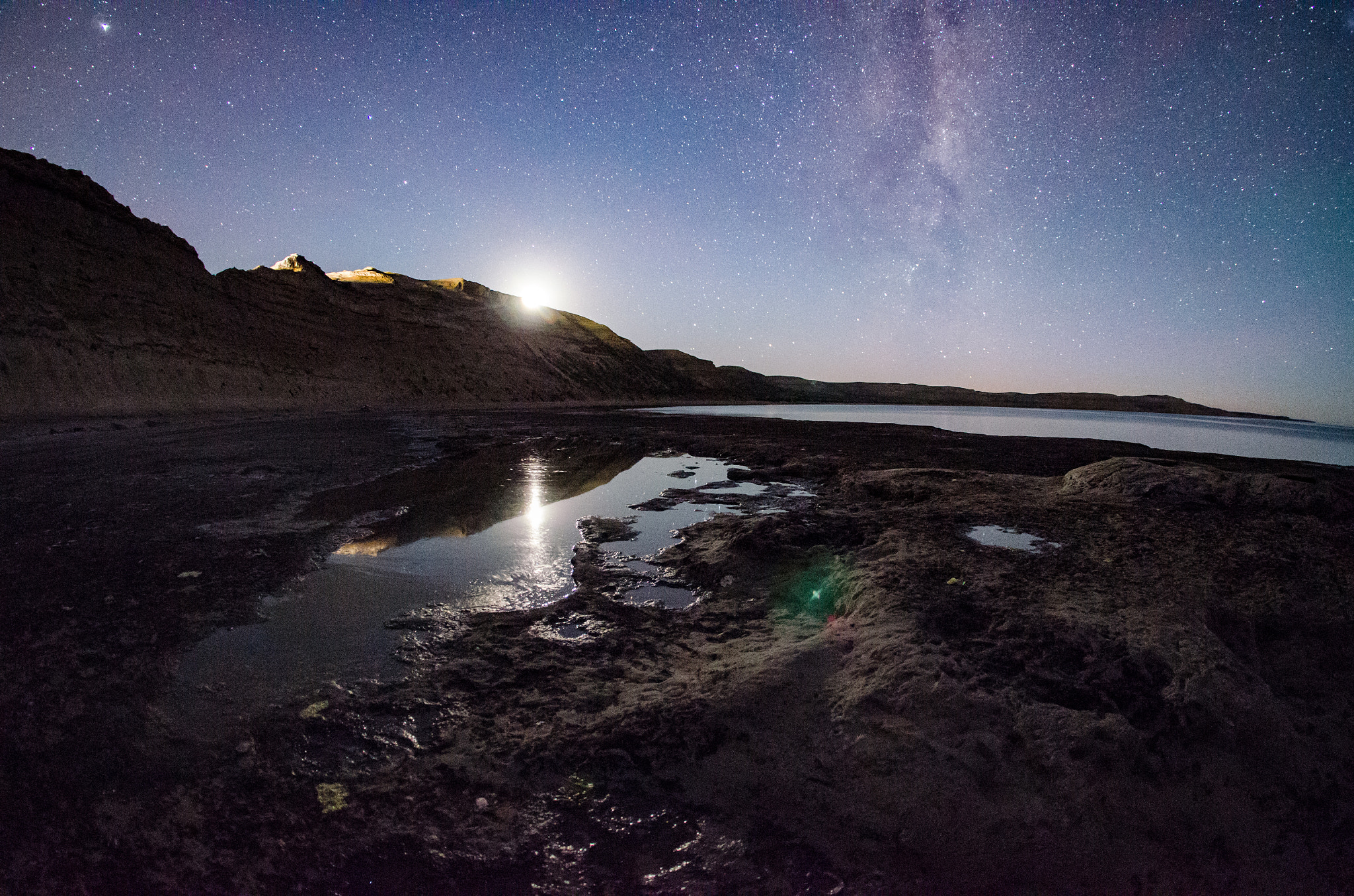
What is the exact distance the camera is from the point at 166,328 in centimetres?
2345

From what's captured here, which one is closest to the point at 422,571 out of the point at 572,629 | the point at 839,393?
the point at 572,629

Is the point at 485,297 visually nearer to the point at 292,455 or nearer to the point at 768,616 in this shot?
the point at 292,455

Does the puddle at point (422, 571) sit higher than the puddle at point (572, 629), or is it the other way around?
the puddle at point (572, 629)

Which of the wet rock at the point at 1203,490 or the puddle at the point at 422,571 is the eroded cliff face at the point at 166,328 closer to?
the puddle at the point at 422,571

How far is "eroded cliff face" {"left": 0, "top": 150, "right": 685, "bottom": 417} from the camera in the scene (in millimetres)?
18953

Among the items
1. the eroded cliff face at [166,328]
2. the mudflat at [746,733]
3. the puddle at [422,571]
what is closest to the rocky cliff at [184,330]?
the eroded cliff face at [166,328]

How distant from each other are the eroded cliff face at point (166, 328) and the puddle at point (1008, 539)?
26163 mm

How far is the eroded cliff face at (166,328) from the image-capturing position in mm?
18953

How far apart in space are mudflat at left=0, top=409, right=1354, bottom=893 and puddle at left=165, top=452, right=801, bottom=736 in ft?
0.54

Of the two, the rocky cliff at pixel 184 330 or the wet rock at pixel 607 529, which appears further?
the rocky cliff at pixel 184 330

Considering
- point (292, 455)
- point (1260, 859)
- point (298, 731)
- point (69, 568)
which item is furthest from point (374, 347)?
point (1260, 859)

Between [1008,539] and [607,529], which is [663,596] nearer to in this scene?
Answer: [607,529]

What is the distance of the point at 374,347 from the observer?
1529 inches

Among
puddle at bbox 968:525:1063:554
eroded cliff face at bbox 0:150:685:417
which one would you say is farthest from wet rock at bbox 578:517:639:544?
eroded cliff face at bbox 0:150:685:417
